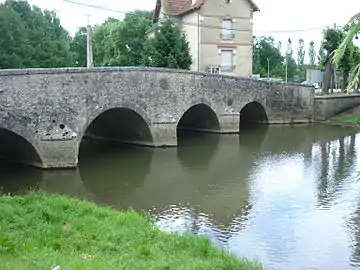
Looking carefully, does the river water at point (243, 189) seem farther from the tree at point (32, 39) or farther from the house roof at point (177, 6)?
the tree at point (32, 39)

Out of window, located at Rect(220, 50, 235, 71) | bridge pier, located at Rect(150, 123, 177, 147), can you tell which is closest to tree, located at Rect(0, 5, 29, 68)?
window, located at Rect(220, 50, 235, 71)

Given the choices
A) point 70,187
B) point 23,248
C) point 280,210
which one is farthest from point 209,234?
point 70,187

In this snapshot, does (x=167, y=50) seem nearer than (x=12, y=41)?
Yes

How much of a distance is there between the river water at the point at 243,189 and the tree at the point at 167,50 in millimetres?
7327

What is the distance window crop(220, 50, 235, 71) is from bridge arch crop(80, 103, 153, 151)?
11.6m

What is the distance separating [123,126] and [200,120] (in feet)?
17.7

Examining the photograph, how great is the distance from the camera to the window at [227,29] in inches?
1299

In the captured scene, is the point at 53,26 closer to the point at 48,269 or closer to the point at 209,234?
the point at 209,234

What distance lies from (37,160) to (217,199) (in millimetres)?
6523

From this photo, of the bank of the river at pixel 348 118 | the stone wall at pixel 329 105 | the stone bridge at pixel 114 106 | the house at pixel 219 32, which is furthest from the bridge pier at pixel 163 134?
the bank of the river at pixel 348 118

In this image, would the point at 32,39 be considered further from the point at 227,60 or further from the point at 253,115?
the point at 253,115

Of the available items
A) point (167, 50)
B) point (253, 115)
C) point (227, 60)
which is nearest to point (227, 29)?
point (227, 60)

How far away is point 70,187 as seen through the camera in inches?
567

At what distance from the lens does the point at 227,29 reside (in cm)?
3306
